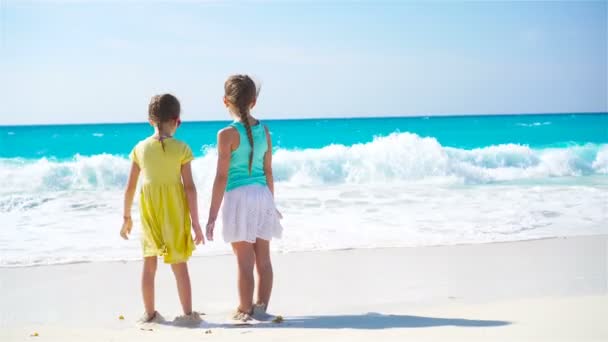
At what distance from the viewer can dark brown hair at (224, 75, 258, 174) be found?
387 cm

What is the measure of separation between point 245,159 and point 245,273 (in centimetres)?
70

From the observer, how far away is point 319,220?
844 cm

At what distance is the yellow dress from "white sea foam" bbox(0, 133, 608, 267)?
2.59 metres

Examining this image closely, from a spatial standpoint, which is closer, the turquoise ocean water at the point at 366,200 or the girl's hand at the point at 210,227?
the girl's hand at the point at 210,227

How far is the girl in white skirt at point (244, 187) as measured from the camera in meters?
3.84

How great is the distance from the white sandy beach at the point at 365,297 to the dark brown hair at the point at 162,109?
1.25m

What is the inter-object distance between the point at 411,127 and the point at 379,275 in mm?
45028

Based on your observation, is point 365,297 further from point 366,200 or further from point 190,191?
point 366,200

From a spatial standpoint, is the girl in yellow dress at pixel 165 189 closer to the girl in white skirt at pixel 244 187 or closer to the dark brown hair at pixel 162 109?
the dark brown hair at pixel 162 109

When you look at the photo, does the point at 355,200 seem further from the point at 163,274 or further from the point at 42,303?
the point at 42,303

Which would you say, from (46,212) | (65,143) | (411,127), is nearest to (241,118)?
(46,212)

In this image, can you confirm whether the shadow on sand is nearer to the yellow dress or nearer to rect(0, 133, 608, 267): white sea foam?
the yellow dress

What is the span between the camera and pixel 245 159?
3.90m

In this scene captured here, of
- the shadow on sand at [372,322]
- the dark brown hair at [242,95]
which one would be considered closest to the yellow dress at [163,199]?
the dark brown hair at [242,95]
